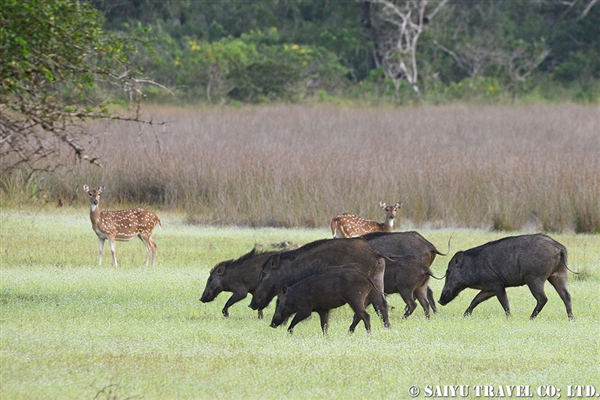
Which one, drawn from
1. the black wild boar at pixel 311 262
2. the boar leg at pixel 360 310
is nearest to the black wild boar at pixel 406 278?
the black wild boar at pixel 311 262

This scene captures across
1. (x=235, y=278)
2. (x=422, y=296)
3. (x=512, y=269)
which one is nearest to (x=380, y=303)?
(x=422, y=296)

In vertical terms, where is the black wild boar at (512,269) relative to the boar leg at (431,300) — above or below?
above

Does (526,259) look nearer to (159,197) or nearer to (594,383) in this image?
(594,383)

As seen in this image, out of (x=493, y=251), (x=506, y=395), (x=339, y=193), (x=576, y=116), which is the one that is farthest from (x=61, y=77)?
(x=576, y=116)

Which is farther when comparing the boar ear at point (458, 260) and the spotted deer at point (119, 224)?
the spotted deer at point (119, 224)

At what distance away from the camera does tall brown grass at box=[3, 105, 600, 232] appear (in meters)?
17.7

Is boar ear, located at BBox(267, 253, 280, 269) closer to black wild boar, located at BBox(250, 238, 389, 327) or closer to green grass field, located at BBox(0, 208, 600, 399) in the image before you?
black wild boar, located at BBox(250, 238, 389, 327)

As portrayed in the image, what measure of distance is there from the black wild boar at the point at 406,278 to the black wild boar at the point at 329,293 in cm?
98

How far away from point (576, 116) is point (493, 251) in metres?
21.8

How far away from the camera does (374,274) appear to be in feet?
29.4

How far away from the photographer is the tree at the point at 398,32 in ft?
133

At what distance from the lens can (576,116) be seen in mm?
30578

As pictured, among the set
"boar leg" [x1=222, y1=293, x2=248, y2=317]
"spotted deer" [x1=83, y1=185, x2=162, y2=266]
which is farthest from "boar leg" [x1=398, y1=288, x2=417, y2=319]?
"spotted deer" [x1=83, y1=185, x2=162, y2=266]

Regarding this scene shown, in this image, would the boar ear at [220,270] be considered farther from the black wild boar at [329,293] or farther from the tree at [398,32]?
the tree at [398,32]
